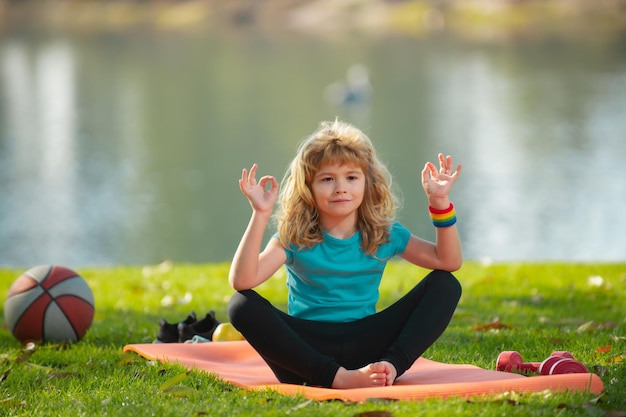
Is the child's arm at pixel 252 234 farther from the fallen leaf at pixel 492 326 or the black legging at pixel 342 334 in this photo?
the fallen leaf at pixel 492 326

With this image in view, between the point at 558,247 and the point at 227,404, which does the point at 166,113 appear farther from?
the point at 227,404

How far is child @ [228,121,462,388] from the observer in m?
4.07

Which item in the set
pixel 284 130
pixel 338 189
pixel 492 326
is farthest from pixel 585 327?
pixel 284 130

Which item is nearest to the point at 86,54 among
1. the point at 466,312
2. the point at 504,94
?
the point at 504,94

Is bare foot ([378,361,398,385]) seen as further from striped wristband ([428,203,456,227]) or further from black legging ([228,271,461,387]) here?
striped wristband ([428,203,456,227])

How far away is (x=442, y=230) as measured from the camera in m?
4.30

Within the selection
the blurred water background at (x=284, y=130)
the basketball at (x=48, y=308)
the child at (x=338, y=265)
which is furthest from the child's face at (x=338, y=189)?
the blurred water background at (x=284, y=130)

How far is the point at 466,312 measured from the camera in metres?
6.65

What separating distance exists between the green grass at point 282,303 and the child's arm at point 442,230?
0.68m

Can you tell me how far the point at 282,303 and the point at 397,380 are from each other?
3296 millimetres

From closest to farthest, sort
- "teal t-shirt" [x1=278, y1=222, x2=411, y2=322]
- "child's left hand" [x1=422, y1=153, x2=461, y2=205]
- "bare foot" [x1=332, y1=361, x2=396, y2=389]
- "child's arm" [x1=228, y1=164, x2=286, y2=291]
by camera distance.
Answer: "bare foot" [x1=332, y1=361, x2=396, y2=389]
"child's arm" [x1=228, y1=164, x2=286, y2=291]
"child's left hand" [x1=422, y1=153, x2=461, y2=205]
"teal t-shirt" [x1=278, y1=222, x2=411, y2=322]

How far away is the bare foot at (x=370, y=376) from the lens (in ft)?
12.9

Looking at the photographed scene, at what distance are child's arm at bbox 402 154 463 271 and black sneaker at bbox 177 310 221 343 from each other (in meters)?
1.70

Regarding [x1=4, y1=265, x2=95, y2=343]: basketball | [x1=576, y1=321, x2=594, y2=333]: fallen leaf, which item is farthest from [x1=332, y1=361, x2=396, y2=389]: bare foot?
[x1=4, y1=265, x2=95, y2=343]: basketball
